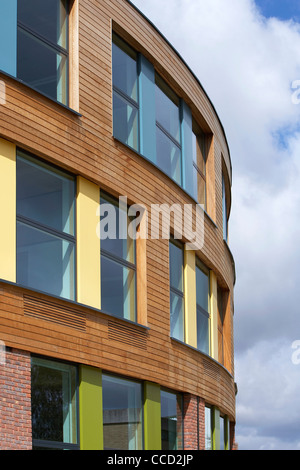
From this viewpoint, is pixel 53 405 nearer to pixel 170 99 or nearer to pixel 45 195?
pixel 45 195

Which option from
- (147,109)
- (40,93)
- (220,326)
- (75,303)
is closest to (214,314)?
(220,326)

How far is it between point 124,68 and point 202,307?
22.8 ft

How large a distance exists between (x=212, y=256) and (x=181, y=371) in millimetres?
4574

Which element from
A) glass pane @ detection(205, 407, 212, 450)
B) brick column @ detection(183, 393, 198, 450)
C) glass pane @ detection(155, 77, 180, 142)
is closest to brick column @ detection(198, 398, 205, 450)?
brick column @ detection(183, 393, 198, 450)

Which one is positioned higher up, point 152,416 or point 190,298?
point 190,298

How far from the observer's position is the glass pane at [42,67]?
15906 millimetres

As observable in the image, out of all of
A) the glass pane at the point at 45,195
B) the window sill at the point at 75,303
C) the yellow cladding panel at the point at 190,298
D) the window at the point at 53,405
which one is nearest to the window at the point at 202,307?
the yellow cladding panel at the point at 190,298

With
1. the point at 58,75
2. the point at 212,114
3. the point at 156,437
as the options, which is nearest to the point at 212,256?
the point at 212,114

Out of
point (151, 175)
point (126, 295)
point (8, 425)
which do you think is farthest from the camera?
point (151, 175)

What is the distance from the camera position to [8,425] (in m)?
13.6

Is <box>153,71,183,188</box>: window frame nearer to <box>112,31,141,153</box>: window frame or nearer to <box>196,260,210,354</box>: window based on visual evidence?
<box>112,31,141,153</box>: window frame

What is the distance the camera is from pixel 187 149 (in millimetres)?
22297

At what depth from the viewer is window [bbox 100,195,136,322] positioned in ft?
56.9
